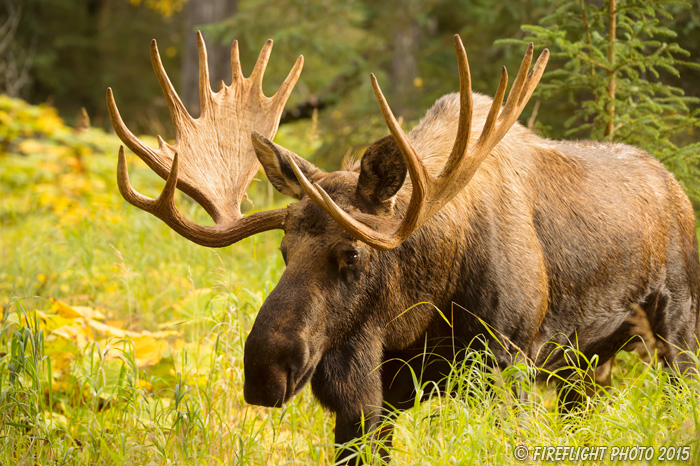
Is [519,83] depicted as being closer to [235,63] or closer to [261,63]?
[261,63]

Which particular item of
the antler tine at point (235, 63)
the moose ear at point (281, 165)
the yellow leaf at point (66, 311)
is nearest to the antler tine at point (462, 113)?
the moose ear at point (281, 165)

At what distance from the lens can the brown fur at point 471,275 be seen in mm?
2922

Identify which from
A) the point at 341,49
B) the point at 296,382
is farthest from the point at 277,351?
the point at 341,49

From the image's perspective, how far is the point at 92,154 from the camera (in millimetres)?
10500

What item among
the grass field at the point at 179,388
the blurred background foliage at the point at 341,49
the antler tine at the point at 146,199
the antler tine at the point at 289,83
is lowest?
the grass field at the point at 179,388

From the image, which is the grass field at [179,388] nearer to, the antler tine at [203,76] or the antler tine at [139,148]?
the antler tine at [139,148]

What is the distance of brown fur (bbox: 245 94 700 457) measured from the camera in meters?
2.92

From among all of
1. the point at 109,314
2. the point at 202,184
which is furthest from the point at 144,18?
the point at 202,184

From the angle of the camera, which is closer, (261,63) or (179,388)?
(179,388)

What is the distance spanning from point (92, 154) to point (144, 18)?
515 inches

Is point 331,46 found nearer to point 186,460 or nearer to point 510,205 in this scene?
point 510,205

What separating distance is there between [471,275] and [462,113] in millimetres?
784

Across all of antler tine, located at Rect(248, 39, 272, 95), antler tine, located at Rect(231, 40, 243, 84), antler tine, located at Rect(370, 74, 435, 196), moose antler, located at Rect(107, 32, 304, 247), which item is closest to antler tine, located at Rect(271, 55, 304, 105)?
moose antler, located at Rect(107, 32, 304, 247)

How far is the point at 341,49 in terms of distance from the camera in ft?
32.9
